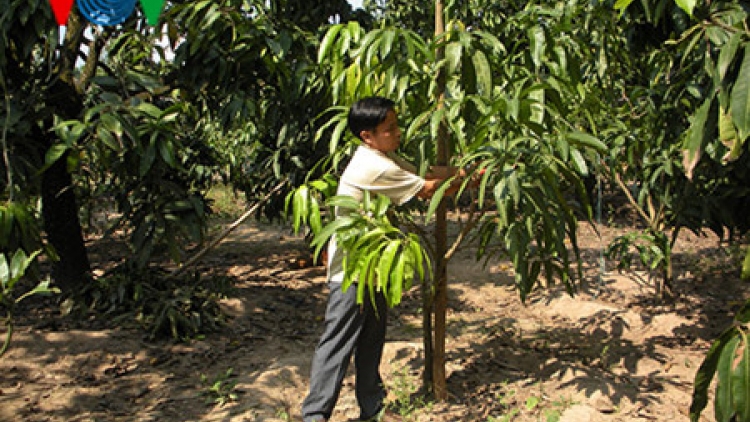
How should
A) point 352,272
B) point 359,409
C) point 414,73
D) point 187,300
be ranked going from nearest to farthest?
point 352,272, point 414,73, point 359,409, point 187,300

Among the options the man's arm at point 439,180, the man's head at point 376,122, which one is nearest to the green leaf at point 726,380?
the man's arm at point 439,180

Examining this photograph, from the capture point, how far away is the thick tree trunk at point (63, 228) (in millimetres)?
4234

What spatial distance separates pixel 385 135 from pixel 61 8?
178 cm

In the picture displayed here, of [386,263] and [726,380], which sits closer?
[726,380]

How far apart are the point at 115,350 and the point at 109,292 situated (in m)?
0.65

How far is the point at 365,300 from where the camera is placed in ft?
8.48

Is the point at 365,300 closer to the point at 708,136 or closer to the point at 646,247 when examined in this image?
the point at 708,136

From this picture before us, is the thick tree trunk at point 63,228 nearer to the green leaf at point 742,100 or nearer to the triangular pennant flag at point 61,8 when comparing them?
the triangular pennant flag at point 61,8

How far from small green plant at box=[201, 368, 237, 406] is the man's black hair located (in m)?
1.56

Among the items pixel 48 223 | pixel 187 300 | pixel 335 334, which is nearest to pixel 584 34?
pixel 335 334

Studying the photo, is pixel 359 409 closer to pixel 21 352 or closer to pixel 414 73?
pixel 414 73

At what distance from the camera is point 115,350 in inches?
145

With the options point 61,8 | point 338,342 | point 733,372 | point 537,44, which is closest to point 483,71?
point 537,44

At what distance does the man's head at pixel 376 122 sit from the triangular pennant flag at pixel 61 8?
158 cm
